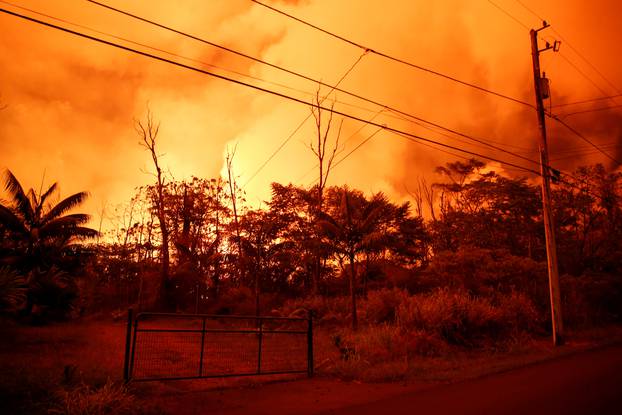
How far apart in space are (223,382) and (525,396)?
582 centimetres

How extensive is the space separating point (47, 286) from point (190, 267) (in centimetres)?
1197

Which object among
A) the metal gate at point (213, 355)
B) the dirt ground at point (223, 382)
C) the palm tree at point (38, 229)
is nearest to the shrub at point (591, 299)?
the dirt ground at point (223, 382)

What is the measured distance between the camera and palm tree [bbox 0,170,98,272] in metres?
16.4

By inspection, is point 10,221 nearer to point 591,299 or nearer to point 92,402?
point 92,402

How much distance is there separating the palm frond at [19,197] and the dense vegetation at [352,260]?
0.16 ft

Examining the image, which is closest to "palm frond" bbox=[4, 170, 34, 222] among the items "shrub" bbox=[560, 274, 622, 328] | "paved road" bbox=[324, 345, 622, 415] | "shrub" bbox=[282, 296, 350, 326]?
"shrub" bbox=[282, 296, 350, 326]

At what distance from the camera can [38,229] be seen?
56.6 feet

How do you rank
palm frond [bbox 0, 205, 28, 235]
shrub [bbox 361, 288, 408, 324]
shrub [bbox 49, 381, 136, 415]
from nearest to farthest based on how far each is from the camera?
shrub [bbox 49, 381, 136, 415] → shrub [bbox 361, 288, 408, 324] → palm frond [bbox 0, 205, 28, 235]

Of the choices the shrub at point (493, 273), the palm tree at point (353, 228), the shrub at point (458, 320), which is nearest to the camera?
the shrub at point (458, 320)

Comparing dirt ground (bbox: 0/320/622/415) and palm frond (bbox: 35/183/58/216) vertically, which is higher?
palm frond (bbox: 35/183/58/216)

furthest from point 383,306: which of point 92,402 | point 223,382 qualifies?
point 92,402

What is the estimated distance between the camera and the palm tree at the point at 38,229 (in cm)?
1642

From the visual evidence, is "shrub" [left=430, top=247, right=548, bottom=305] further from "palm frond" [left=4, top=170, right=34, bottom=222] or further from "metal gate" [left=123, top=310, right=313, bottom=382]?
"palm frond" [left=4, top=170, right=34, bottom=222]

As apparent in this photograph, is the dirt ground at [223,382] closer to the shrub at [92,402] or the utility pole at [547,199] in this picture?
the shrub at [92,402]
